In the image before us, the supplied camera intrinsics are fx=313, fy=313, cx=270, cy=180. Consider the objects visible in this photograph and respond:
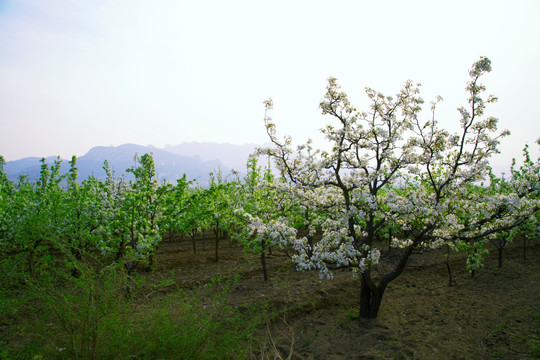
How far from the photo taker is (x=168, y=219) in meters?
10.8

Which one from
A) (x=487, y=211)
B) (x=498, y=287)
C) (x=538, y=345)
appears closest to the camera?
(x=487, y=211)

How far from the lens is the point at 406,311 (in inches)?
422

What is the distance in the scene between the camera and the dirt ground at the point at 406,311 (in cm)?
816

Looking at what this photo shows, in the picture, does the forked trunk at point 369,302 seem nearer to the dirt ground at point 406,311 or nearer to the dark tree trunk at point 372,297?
the dark tree trunk at point 372,297

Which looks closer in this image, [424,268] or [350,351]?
[350,351]

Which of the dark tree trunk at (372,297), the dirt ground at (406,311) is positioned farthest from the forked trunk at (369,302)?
the dirt ground at (406,311)

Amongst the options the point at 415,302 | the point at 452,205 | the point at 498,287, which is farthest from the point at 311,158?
the point at 498,287

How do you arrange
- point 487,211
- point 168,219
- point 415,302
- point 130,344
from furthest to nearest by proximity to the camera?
point 415,302 → point 168,219 → point 487,211 → point 130,344

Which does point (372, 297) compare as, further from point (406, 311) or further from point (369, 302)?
point (406, 311)

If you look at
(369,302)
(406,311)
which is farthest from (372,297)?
(406,311)

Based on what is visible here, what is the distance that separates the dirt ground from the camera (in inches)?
321

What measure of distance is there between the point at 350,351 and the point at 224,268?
8.98m

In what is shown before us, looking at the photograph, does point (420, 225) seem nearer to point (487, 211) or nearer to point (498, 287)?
point (487, 211)

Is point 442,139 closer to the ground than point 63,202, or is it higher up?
higher up
